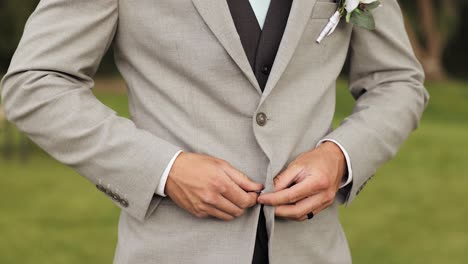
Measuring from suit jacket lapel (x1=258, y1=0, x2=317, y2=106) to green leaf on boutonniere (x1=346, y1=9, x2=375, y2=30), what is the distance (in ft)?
0.51

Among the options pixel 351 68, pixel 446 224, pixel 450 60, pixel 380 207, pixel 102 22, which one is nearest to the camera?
pixel 102 22

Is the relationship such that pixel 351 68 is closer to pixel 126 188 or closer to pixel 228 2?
pixel 228 2

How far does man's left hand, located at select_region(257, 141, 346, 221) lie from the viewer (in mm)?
2133

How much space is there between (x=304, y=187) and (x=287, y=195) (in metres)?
0.05

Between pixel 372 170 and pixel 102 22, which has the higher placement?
pixel 102 22

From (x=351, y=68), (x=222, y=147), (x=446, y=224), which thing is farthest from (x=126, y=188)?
(x=446, y=224)

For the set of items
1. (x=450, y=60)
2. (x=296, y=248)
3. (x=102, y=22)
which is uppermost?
(x=102, y=22)

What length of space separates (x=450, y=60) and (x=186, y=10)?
87.7 feet

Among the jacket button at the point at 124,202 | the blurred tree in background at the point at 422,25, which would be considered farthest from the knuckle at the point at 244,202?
the blurred tree in background at the point at 422,25

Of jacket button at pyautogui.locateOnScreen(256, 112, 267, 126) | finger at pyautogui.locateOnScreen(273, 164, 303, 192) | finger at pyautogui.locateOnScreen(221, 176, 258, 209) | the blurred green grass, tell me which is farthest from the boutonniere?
the blurred green grass

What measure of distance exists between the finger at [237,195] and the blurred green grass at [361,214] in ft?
15.8

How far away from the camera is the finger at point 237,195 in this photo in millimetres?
2088

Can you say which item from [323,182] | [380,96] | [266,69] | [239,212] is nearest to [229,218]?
[239,212]

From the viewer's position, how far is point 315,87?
2.30 m
